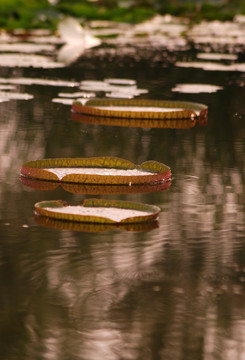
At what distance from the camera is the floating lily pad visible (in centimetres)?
609

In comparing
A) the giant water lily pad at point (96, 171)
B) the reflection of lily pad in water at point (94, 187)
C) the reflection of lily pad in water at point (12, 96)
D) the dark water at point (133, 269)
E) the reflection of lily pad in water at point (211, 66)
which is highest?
the reflection of lily pad in water at point (211, 66)

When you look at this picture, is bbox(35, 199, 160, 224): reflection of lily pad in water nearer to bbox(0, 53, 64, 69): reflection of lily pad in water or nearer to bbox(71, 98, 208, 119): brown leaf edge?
bbox(71, 98, 208, 119): brown leaf edge

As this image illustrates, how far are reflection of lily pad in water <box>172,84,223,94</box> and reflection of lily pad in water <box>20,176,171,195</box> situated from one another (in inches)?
137

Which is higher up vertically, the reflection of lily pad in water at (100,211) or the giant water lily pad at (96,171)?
the giant water lily pad at (96,171)

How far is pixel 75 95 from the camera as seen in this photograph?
6.99 meters

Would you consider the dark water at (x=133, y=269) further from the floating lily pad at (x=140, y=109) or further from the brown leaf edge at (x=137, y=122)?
the floating lily pad at (x=140, y=109)

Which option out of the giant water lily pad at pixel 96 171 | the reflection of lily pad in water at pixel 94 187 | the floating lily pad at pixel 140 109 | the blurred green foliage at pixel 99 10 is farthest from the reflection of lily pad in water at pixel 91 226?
the blurred green foliage at pixel 99 10

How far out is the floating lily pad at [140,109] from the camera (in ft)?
20.0

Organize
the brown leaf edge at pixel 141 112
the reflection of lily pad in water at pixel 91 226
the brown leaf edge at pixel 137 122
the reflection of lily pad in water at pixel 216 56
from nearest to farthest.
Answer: the reflection of lily pad in water at pixel 91 226 → the brown leaf edge at pixel 137 122 → the brown leaf edge at pixel 141 112 → the reflection of lily pad in water at pixel 216 56

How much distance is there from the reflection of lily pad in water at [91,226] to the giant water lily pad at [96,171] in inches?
24.7

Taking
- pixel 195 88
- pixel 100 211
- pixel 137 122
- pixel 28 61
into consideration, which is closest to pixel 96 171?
pixel 100 211

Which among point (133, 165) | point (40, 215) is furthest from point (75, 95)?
point (40, 215)

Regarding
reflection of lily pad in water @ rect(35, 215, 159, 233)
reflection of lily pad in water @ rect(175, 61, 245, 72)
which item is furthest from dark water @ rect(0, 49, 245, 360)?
reflection of lily pad in water @ rect(175, 61, 245, 72)

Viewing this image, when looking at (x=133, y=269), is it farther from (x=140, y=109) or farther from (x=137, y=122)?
(x=140, y=109)
